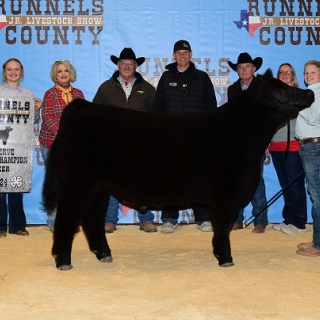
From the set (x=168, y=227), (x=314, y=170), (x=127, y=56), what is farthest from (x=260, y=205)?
(x=127, y=56)

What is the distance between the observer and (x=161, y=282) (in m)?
4.18

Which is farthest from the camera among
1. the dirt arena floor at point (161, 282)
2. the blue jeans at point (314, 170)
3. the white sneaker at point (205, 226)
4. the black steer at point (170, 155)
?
the white sneaker at point (205, 226)

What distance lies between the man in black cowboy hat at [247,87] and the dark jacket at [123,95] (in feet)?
3.11

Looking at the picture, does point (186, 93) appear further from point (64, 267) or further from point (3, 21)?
point (64, 267)

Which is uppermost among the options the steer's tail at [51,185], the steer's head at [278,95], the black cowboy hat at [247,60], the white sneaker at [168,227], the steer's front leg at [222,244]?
the black cowboy hat at [247,60]

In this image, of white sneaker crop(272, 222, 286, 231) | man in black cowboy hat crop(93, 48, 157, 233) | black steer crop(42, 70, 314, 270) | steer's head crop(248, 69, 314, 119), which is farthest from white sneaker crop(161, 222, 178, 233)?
steer's head crop(248, 69, 314, 119)

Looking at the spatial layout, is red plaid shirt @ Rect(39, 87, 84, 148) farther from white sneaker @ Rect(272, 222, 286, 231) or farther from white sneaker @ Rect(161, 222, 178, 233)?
white sneaker @ Rect(272, 222, 286, 231)

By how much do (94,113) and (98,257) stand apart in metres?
1.27

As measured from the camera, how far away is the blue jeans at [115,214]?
6.52 meters

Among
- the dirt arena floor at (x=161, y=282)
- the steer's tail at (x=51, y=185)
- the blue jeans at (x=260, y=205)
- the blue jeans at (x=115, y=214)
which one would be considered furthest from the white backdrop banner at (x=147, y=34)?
the steer's tail at (x=51, y=185)

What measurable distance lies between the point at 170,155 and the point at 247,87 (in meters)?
2.15

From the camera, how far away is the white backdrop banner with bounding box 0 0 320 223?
671 cm

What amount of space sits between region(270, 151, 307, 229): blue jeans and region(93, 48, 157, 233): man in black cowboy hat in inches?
62.4

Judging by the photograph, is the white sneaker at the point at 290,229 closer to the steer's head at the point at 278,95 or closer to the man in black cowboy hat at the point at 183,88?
the man in black cowboy hat at the point at 183,88
